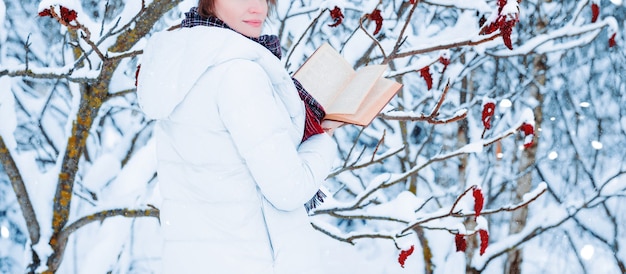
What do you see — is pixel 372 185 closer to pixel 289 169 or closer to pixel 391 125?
pixel 289 169

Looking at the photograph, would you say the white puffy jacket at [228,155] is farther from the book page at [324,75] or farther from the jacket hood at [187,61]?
the book page at [324,75]

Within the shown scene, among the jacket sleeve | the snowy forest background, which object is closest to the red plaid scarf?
the jacket sleeve

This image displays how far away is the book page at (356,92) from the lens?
4.76ft

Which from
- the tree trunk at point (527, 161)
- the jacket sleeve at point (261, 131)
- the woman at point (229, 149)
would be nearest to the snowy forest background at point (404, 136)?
the tree trunk at point (527, 161)

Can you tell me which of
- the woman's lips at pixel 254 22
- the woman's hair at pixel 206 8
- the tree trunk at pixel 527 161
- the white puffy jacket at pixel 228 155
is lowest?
the tree trunk at pixel 527 161

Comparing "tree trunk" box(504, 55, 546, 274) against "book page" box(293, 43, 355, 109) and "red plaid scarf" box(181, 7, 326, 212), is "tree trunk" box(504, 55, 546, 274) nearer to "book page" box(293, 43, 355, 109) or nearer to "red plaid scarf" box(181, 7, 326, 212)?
"book page" box(293, 43, 355, 109)

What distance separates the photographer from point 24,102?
13.4 ft

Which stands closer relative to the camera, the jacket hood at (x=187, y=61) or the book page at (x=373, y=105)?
the jacket hood at (x=187, y=61)

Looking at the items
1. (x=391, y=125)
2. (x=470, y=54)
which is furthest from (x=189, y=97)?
(x=391, y=125)

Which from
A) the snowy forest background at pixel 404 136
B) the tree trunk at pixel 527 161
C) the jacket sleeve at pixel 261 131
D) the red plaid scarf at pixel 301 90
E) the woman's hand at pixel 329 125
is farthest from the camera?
the tree trunk at pixel 527 161

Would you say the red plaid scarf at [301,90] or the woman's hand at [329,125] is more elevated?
the red plaid scarf at [301,90]

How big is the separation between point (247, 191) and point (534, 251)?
632cm

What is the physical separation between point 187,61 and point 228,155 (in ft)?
0.67

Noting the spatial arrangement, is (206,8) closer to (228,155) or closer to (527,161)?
(228,155)
